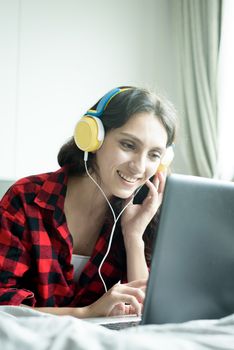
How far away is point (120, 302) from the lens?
94 cm

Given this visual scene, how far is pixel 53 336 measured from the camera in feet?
1.61

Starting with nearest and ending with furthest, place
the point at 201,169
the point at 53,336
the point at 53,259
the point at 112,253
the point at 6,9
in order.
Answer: the point at 53,336 → the point at 53,259 → the point at 112,253 → the point at 6,9 → the point at 201,169

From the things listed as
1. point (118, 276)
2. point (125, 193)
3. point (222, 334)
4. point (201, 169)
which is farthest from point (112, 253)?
point (201, 169)

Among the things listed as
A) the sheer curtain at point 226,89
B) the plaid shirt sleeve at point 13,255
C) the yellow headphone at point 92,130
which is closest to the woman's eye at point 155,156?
the yellow headphone at point 92,130

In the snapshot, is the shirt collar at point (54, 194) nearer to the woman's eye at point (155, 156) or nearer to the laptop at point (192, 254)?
the woman's eye at point (155, 156)

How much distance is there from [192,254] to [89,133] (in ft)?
1.79

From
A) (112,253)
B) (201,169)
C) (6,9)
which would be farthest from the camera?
(201,169)

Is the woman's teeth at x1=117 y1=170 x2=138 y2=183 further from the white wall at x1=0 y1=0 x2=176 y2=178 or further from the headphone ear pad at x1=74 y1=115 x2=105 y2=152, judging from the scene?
the white wall at x1=0 y1=0 x2=176 y2=178

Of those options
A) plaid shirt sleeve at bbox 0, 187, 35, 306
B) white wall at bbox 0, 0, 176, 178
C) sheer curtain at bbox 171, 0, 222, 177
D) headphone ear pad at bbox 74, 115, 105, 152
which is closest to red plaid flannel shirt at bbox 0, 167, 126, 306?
plaid shirt sleeve at bbox 0, 187, 35, 306

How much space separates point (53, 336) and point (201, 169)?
209 centimetres

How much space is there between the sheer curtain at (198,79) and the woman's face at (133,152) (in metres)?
1.32

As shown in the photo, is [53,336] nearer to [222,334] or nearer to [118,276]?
[222,334]

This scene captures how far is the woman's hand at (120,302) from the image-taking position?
3.01 ft

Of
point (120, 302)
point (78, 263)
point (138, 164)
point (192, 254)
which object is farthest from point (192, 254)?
point (78, 263)
